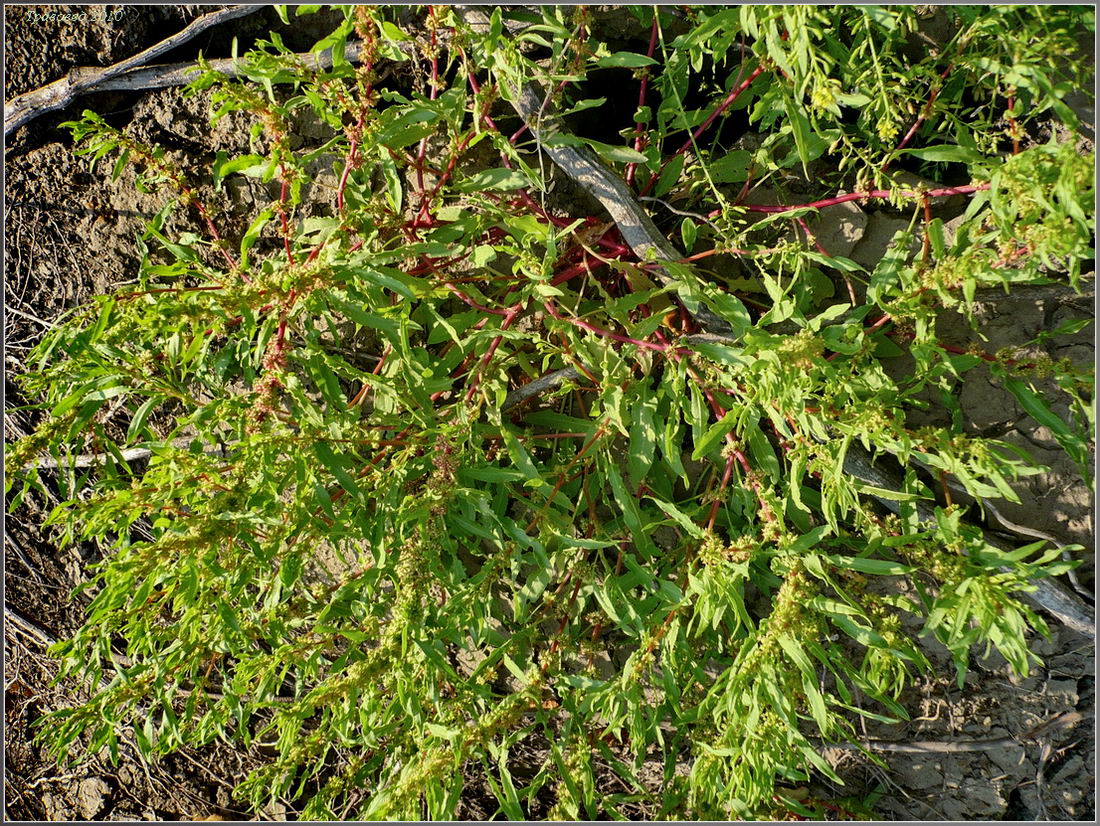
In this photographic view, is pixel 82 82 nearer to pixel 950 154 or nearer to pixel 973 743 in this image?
pixel 950 154

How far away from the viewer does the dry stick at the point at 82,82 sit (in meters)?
2.16

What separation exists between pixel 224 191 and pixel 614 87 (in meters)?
1.23

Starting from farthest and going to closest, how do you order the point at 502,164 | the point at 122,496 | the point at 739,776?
the point at 502,164, the point at 739,776, the point at 122,496

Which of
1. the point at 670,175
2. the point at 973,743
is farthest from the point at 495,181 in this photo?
the point at 973,743

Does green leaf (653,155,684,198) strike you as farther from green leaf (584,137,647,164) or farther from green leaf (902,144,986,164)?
green leaf (902,144,986,164)

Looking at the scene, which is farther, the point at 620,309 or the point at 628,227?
the point at 628,227

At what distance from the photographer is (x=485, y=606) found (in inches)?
74.5

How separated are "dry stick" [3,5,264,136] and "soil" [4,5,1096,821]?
4 centimetres

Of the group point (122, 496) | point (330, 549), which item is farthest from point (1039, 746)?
point (122, 496)

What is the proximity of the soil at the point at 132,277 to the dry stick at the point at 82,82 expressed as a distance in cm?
4

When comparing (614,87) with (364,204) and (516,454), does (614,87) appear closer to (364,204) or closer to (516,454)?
(364,204)

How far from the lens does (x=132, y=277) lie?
7.97 ft

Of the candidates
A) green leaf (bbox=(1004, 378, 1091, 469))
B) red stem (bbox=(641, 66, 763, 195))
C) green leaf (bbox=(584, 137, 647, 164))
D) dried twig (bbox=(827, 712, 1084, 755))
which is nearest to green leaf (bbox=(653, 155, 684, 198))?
red stem (bbox=(641, 66, 763, 195))

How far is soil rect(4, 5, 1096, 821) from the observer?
6.45 ft
